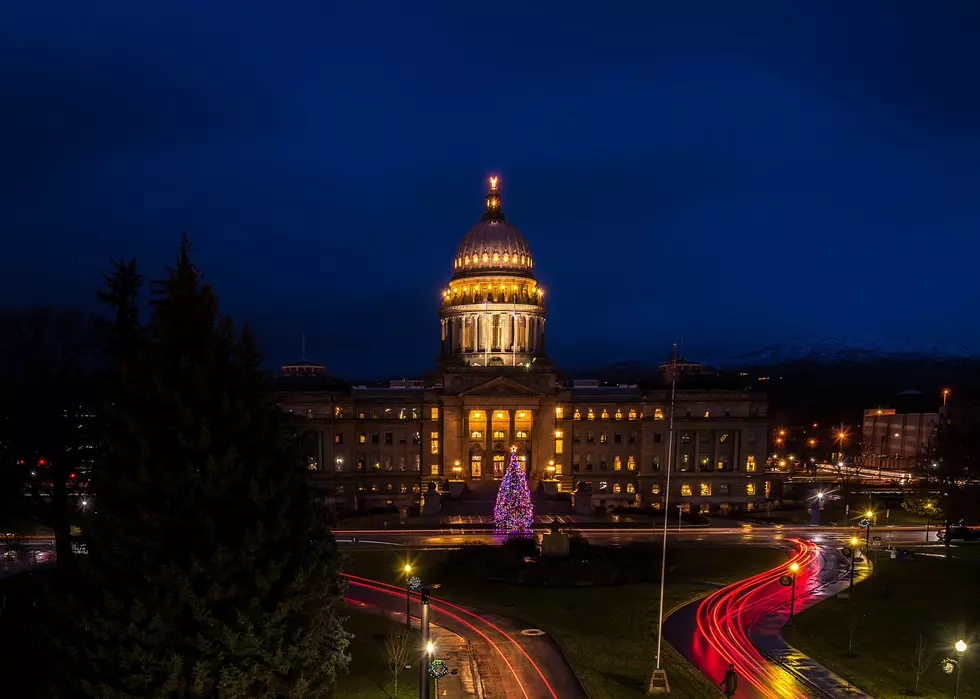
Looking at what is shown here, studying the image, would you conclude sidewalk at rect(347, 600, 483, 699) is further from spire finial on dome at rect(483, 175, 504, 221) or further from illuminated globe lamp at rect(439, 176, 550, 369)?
spire finial on dome at rect(483, 175, 504, 221)

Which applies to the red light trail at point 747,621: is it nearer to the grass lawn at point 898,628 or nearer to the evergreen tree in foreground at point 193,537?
the grass lawn at point 898,628

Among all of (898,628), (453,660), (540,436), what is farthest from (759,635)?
(540,436)

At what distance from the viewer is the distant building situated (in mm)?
141625

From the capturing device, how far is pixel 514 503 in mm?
67438

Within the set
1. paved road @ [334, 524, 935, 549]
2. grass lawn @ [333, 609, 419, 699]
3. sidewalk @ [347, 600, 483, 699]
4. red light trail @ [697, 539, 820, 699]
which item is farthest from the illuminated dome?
grass lawn @ [333, 609, 419, 699]

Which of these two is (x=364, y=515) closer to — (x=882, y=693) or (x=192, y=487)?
(x=882, y=693)

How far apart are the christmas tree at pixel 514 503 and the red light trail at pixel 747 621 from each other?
2145 centimetres

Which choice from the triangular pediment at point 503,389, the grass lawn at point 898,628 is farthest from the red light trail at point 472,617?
the triangular pediment at point 503,389

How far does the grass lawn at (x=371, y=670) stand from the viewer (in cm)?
3067

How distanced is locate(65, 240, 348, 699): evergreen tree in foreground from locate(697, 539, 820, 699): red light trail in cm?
2310

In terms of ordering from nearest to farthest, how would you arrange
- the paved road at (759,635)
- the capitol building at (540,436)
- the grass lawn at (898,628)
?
the paved road at (759,635), the grass lawn at (898,628), the capitol building at (540,436)

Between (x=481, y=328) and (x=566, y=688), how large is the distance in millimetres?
91773

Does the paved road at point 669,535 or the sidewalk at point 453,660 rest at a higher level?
the sidewalk at point 453,660

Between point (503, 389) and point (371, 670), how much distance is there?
225 ft
